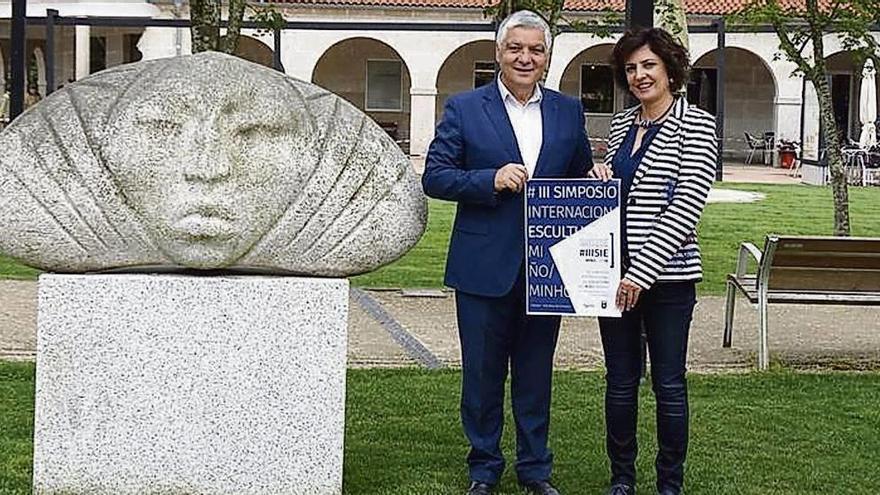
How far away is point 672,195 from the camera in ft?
18.7

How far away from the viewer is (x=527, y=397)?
6.16m

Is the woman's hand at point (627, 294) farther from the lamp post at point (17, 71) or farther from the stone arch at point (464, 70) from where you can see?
the stone arch at point (464, 70)

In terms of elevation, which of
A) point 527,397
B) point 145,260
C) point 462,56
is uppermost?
point 462,56

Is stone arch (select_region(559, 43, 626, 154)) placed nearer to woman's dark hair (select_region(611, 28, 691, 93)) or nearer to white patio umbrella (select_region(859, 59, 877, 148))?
white patio umbrella (select_region(859, 59, 877, 148))

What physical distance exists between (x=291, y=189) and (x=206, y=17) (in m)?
6.48

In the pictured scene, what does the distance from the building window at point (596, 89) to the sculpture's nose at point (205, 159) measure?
1423 inches

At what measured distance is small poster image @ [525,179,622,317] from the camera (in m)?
5.77

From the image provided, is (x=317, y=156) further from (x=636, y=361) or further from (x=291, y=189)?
(x=636, y=361)

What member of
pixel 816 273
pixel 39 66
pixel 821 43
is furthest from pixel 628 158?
pixel 39 66

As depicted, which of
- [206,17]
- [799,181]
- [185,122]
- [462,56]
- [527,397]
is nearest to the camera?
[185,122]

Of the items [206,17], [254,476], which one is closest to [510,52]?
[254,476]

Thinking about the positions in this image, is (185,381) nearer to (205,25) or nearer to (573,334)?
(573,334)

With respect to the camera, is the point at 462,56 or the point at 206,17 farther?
the point at 462,56

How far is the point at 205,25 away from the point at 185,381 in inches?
259
